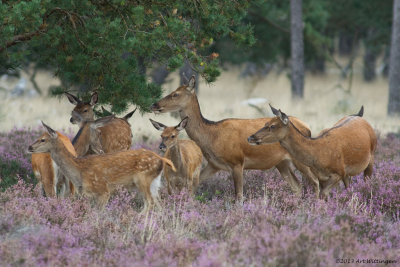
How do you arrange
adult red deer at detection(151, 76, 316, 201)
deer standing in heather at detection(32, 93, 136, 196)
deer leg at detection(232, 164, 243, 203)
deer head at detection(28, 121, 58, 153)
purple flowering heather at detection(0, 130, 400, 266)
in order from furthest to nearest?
1. adult red deer at detection(151, 76, 316, 201)
2. deer leg at detection(232, 164, 243, 203)
3. deer standing in heather at detection(32, 93, 136, 196)
4. deer head at detection(28, 121, 58, 153)
5. purple flowering heather at detection(0, 130, 400, 266)

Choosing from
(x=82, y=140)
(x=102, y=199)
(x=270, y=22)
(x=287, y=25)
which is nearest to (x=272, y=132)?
(x=102, y=199)

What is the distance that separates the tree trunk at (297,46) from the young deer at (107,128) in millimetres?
13182

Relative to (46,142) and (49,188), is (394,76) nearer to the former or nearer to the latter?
(49,188)

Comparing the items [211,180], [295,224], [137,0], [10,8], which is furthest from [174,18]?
[295,224]

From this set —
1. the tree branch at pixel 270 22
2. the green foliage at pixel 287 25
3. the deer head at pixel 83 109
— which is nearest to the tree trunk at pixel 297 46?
the green foliage at pixel 287 25

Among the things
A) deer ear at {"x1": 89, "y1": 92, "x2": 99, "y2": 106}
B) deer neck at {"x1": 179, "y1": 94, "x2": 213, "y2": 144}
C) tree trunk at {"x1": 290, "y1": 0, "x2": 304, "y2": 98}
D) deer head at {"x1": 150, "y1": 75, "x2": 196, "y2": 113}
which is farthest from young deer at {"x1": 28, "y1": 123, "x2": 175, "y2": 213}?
tree trunk at {"x1": 290, "y1": 0, "x2": 304, "y2": 98}

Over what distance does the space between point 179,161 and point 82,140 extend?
5.47 ft

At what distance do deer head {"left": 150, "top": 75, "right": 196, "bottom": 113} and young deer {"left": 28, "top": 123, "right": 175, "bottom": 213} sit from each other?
1.61m

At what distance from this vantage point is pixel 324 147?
9.26 metres

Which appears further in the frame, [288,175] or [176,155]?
[288,175]

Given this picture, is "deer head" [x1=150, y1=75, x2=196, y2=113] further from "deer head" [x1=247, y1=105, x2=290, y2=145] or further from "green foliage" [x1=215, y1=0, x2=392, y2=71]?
"green foliage" [x1=215, y1=0, x2=392, y2=71]

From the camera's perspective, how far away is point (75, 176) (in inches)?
340

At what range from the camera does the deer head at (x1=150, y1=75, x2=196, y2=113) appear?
10.4 m

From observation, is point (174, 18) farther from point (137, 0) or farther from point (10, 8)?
point (10, 8)
